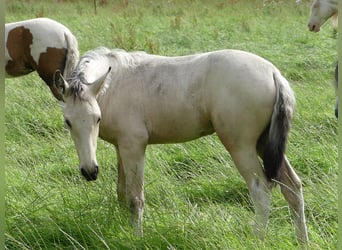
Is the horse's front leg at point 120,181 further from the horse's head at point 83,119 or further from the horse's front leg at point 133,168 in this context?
the horse's head at point 83,119

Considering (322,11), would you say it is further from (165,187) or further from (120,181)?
(120,181)

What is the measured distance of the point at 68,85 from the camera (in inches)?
129

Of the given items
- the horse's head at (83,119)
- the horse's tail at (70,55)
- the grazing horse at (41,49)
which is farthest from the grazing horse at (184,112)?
the grazing horse at (41,49)

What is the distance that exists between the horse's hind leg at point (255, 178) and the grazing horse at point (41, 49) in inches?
136

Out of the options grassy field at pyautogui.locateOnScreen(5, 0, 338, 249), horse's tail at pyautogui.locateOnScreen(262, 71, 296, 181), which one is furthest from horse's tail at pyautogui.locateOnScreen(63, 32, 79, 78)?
horse's tail at pyautogui.locateOnScreen(262, 71, 296, 181)

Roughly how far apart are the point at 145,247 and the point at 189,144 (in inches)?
78.6

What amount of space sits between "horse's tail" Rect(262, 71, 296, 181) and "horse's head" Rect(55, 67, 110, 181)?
0.97 metres

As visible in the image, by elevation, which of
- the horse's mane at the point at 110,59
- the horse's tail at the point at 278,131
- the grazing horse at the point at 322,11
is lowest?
the grazing horse at the point at 322,11

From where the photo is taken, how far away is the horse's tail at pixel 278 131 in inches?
132

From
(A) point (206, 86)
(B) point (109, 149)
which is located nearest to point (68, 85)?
(A) point (206, 86)

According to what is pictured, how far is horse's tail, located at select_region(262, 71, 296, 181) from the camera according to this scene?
3.35 metres

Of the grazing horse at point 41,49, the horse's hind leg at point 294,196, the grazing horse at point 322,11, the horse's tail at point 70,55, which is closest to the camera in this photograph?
the horse's hind leg at point 294,196

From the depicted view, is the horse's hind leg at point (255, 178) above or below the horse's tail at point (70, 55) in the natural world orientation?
above

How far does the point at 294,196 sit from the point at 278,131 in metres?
0.39
